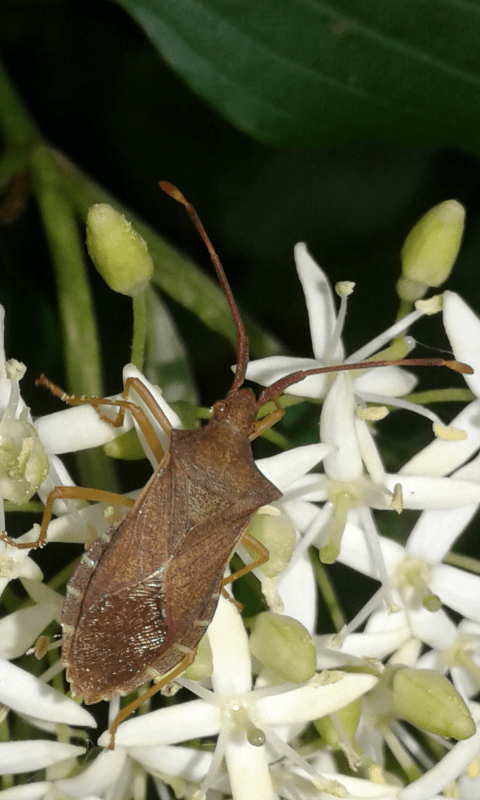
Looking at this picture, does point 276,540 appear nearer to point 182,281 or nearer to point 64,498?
point 64,498

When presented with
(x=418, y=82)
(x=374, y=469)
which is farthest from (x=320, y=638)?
(x=418, y=82)

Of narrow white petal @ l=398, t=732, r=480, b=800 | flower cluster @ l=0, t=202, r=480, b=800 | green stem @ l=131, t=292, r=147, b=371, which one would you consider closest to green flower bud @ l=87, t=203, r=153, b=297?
green stem @ l=131, t=292, r=147, b=371

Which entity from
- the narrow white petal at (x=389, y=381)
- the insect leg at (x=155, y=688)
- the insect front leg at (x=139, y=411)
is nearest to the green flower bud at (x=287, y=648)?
the insect leg at (x=155, y=688)

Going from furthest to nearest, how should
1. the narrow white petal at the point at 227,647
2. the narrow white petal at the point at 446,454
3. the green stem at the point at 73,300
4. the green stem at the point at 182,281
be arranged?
the green stem at the point at 182,281 < the green stem at the point at 73,300 < the narrow white petal at the point at 446,454 < the narrow white petal at the point at 227,647

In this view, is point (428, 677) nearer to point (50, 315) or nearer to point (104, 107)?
point (50, 315)

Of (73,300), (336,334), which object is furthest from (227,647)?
(73,300)

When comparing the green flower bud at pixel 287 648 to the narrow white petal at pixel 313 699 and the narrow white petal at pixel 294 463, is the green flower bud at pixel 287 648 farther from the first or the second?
the narrow white petal at pixel 294 463

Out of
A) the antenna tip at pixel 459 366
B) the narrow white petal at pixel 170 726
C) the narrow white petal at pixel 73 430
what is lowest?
the narrow white petal at pixel 170 726
